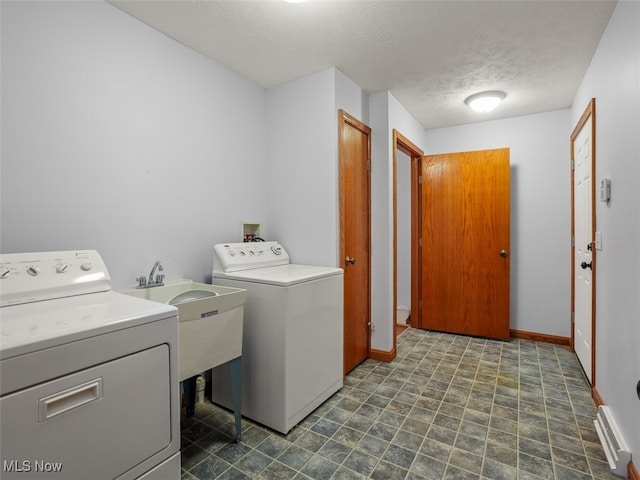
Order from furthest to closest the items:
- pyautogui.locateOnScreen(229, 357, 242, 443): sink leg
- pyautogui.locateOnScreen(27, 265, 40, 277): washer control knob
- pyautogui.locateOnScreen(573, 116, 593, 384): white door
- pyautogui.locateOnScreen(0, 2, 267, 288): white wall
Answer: pyautogui.locateOnScreen(573, 116, 593, 384): white door, pyautogui.locateOnScreen(229, 357, 242, 443): sink leg, pyautogui.locateOnScreen(0, 2, 267, 288): white wall, pyautogui.locateOnScreen(27, 265, 40, 277): washer control knob

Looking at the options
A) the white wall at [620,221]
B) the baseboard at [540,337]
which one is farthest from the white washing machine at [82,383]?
the baseboard at [540,337]

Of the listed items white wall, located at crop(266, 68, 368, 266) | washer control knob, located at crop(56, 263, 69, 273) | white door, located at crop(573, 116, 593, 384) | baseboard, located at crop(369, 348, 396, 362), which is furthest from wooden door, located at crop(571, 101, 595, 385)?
washer control knob, located at crop(56, 263, 69, 273)

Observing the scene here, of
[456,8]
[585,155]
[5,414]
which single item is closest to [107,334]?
[5,414]

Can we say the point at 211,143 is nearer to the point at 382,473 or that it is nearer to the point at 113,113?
the point at 113,113

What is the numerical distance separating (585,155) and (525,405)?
191 cm

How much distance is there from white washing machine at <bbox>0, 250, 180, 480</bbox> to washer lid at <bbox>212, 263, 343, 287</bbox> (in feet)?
2.28

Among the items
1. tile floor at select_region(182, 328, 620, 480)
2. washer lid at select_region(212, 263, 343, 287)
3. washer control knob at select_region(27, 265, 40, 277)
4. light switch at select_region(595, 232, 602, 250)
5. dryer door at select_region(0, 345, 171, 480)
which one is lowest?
tile floor at select_region(182, 328, 620, 480)

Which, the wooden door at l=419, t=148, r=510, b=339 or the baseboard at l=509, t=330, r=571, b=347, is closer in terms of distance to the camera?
the baseboard at l=509, t=330, r=571, b=347

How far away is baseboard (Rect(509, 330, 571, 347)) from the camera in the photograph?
3197 mm

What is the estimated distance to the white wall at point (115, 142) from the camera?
56.6 inches

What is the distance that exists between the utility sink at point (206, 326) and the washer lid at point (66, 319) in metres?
0.25

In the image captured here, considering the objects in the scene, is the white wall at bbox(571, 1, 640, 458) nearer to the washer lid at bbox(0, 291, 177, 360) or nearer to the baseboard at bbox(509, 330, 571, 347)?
the baseboard at bbox(509, 330, 571, 347)

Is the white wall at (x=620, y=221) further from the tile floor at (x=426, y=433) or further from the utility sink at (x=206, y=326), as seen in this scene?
the utility sink at (x=206, y=326)

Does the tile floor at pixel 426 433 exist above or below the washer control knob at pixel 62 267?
below
